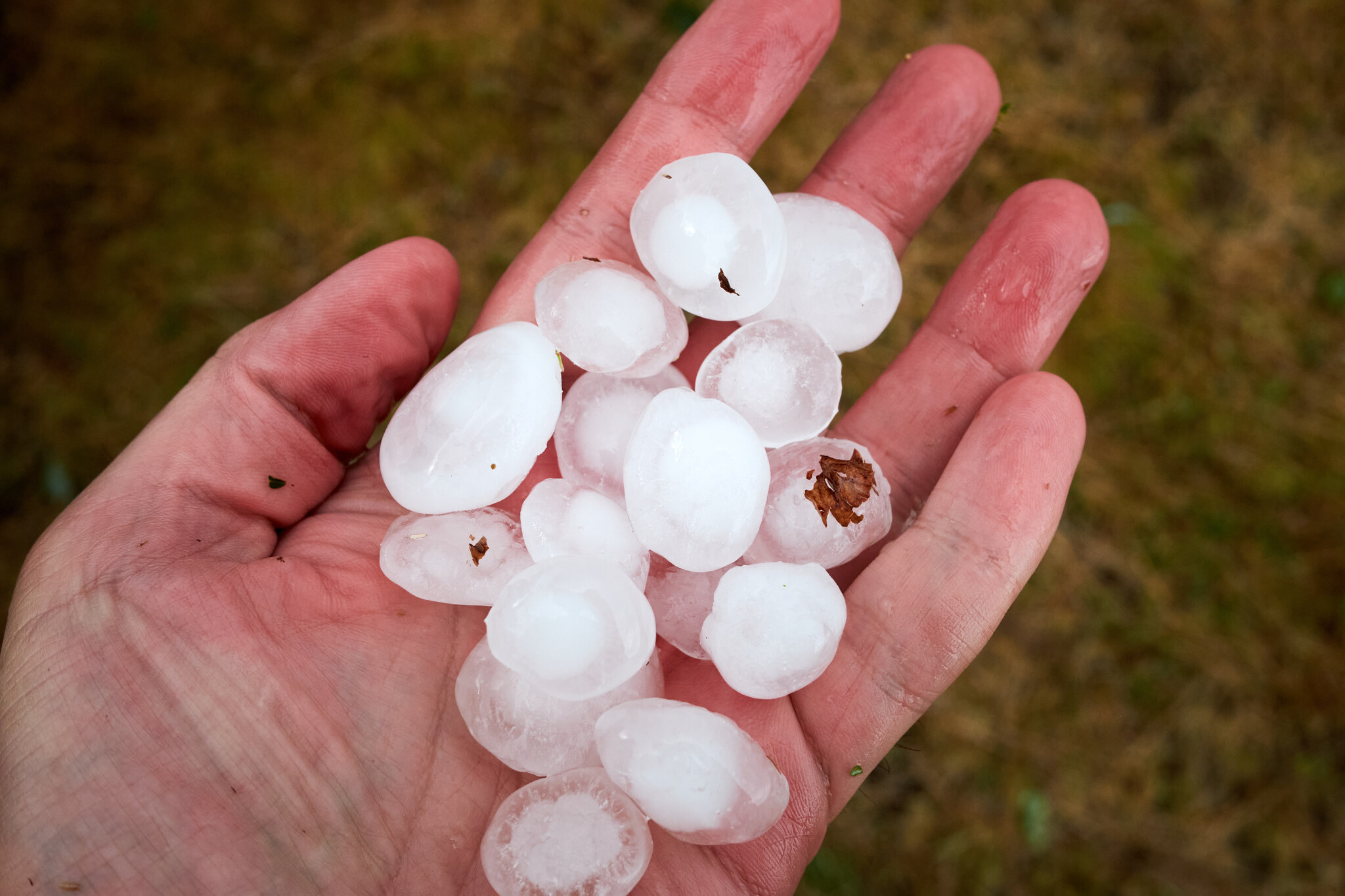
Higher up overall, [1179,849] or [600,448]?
[600,448]

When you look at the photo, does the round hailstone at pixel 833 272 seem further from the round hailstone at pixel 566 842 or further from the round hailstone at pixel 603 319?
the round hailstone at pixel 566 842

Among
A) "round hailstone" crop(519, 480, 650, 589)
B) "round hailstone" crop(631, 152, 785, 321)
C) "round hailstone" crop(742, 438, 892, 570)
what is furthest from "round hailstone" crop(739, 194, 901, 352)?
"round hailstone" crop(519, 480, 650, 589)

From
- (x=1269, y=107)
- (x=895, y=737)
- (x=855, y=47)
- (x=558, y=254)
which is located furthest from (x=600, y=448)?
(x=1269, y=107)

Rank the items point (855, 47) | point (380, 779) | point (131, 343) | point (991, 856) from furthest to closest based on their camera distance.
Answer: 1. point (855, 47)
2. point (131, 343)
3. point (991, 856)
4. point (380, 779)

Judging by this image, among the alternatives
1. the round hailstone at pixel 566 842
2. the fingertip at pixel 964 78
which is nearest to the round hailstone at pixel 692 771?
the round hailstone at pixel 566 842

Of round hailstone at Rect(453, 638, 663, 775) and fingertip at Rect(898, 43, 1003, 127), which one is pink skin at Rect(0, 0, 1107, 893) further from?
fingertip at Rect(898, 43, 1003, 127)

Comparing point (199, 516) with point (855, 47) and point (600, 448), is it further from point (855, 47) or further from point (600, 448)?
point (855, 47)
